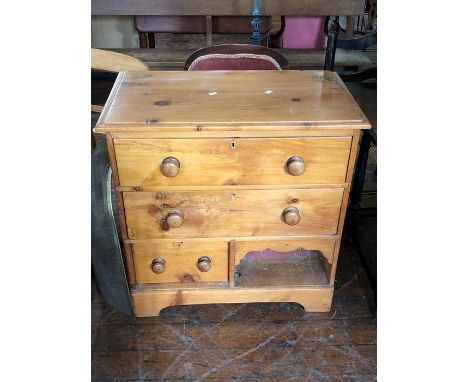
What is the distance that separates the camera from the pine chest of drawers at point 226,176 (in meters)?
1.26

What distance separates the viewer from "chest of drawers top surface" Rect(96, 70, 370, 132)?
1.23m

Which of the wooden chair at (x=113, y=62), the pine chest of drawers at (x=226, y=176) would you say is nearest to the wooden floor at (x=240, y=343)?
the pine chest of drawers at (x=226, y=176)

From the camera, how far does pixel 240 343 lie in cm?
160

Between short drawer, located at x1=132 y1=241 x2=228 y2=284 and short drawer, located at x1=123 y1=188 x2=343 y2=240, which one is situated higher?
short drawer, located at x1=123 y1=188 x2=343 y2=240

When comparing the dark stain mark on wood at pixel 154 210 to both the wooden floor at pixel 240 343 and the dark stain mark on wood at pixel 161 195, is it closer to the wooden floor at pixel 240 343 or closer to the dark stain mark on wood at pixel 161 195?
the dark stain mark on wood at pixel 161 195

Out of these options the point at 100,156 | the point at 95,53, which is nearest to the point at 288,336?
the point at 100,156

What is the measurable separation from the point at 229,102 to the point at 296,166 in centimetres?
28

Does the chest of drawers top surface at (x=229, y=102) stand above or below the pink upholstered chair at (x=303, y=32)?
above

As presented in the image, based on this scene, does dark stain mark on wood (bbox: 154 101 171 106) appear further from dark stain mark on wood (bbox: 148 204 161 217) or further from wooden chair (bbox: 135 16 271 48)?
wooden chair (bbox: 135 16 271 48)

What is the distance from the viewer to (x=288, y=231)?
1.49m

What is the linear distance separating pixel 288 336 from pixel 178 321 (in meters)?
0.41

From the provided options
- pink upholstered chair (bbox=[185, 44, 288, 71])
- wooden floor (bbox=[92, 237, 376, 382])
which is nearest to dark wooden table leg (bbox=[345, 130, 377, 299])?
wooden floor (bbox=[92, 237, 376, 382])

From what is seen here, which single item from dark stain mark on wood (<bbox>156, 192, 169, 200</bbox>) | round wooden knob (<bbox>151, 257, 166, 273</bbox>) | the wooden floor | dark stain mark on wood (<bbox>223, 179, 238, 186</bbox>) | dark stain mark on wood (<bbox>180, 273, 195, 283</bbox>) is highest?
dark stain mark on wood (<bbox>223, 179, 238, 186</bbox>)

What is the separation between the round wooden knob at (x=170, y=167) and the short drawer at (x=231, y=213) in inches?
4.3
